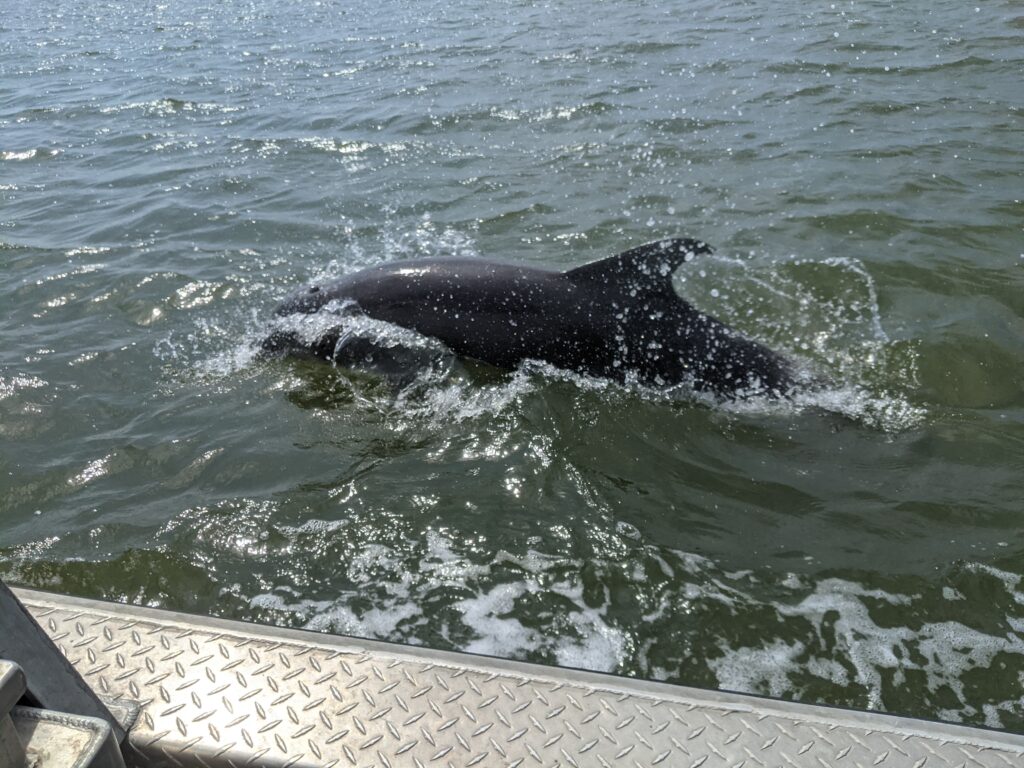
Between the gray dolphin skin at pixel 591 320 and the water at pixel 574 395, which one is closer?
the water at pixel 574 395

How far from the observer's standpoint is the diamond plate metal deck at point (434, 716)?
2398mm

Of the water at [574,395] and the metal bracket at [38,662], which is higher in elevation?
the metal bracket at [38,662]

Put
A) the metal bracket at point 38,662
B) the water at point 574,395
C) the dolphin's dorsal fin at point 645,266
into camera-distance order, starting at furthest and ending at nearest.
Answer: the dolphin's dorsal fin at point 645,266
the water at point 574,395
the metal bracket at point 38,662

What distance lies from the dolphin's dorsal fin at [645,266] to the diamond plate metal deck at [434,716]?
2.93 meters

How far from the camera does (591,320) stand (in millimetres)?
5316

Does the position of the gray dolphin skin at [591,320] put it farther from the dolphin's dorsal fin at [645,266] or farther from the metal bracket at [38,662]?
the metal bracket at [38,662]

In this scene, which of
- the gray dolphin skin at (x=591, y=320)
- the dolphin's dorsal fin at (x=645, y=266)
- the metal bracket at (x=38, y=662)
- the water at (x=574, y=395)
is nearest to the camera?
the metal bracket at (x=38, y=662)

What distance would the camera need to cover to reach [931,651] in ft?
11.4

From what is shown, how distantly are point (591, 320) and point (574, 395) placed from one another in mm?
482

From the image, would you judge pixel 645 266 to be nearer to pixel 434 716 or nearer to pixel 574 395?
pixel 574 395

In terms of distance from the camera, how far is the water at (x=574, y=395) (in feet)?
12.3

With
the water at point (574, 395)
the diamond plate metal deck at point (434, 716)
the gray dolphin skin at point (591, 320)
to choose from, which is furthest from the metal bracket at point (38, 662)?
the gray dolphin skin at point (591, 320)

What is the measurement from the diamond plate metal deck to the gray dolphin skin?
287cm

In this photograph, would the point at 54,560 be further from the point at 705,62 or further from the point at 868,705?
the point at 705,62
